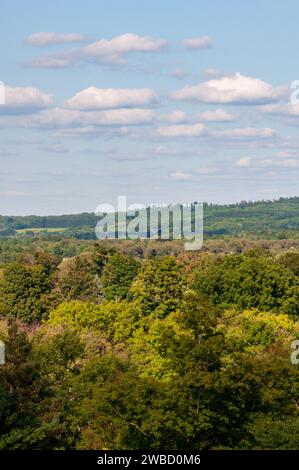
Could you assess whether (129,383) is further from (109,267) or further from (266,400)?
(109,267)

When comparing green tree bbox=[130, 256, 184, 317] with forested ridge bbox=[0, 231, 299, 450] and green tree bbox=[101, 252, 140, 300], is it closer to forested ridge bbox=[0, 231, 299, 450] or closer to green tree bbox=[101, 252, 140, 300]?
green tree bbox=[101, 252, 140, 300]

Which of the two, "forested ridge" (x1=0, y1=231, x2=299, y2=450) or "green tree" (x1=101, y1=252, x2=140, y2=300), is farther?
"green tree" (x1=101, y1=252, x2=140, y2=300)

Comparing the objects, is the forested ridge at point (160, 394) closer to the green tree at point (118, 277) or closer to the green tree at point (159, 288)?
the green tree at point (159, 288)

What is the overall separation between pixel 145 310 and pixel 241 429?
45.3m

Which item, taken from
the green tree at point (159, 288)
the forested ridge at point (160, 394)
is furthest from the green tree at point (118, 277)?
the forested ridge at point (160, 394)

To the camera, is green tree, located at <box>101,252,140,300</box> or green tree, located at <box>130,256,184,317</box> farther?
green tree, located at <box>101,252,140,300</box>

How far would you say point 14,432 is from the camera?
56.6 meters

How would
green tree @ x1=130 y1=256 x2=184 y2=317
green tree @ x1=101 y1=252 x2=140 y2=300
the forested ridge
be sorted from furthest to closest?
green tree @ x1=101 y1=252 x2=140 y2=300
green tree @ x1=130 y1=256 x2=184 y2=317
the forested ridge

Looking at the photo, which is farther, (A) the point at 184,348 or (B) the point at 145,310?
(B) the point at 145,310

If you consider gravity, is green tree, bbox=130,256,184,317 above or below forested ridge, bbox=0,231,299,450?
above

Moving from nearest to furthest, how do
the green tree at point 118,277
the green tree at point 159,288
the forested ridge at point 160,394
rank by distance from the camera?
the forested ridge at point 160,394 → the green tree at point 159,288 → the green tree at point 118,277

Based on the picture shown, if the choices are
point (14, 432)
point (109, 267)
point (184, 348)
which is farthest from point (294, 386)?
point (109, 267)

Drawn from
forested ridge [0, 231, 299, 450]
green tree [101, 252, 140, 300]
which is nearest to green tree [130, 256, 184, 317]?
green tree [101, 252, 140, 300]

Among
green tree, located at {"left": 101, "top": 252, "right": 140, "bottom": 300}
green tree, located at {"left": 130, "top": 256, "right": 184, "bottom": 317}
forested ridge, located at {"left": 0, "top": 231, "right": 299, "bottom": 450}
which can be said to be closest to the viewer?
forested ridge, located at {"left": 0, "top": 231, "right": 299, "bottom": 450}
